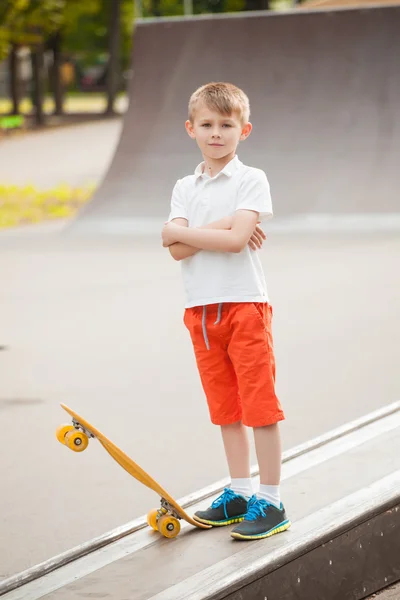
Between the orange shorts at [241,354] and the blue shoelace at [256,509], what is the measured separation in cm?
25

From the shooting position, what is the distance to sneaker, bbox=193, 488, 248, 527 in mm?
3316

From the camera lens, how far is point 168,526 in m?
3.22

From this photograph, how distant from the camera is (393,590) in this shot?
3.25 m

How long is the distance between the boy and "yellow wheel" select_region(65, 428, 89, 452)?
17.4 inches

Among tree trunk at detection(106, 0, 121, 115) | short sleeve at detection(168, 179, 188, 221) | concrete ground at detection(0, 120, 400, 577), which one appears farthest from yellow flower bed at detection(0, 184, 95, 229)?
tree trunk at detection(106, 0, 121, 115)

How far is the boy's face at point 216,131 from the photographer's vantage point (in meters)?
3.12

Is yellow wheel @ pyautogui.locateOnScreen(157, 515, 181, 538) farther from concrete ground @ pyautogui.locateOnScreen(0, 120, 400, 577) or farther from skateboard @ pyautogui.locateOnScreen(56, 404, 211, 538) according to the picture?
concrete ground @ pyautogui.locateOnScreen(0, 120, 400, 577)

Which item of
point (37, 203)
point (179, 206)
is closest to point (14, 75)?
point (37, 203)

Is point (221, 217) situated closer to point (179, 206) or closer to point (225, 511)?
point (179, 206)

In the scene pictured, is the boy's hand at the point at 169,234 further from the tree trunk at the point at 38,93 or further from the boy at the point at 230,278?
the tree trunk at the point at 38,93

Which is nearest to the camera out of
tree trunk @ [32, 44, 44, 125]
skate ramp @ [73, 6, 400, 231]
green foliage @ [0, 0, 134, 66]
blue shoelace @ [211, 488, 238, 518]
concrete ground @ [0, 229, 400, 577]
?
blue shoelace @ [211, 488, 238, 518]

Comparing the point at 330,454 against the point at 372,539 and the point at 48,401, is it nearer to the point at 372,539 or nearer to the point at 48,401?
the point at 372,539

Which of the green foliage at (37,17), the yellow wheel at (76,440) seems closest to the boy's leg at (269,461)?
the yellow wheel at (76,440)

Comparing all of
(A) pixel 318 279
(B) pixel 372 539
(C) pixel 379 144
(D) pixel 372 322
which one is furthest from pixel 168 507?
(C) pixel 379 144
